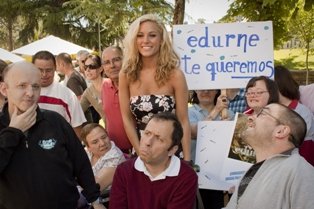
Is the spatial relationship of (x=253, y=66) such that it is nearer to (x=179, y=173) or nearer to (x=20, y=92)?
(x=179, y=173)

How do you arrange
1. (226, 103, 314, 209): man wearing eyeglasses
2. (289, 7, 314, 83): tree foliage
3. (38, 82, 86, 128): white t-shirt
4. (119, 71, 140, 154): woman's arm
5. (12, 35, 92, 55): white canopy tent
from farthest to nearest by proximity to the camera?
(12, 35, 92, 55): white canopy tent → (289, 7, 314, 83): tree foliage → (38, 82, 86, 128): white t-shirt → (119, 71, 140, 154): woman's arm → (226, 103, 314, 209): man wearing eyeglasses

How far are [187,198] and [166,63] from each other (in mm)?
1039

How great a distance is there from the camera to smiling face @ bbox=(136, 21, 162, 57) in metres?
2.96

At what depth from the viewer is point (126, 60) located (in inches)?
122

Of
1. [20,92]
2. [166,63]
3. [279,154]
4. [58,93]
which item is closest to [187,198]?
[279,154]

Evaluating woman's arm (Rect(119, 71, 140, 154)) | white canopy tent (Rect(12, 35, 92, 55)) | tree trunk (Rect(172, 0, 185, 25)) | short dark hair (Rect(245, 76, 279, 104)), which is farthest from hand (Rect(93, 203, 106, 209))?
white canopy tent (Rect(12, 35, 92, 55))

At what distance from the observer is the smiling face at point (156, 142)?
102 inches

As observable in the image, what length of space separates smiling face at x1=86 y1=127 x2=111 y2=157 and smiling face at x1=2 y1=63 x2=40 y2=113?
130 centimetres

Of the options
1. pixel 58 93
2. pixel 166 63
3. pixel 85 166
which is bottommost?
pixel 85 166

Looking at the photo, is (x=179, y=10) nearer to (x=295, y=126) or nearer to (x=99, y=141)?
(x=99, y=141)

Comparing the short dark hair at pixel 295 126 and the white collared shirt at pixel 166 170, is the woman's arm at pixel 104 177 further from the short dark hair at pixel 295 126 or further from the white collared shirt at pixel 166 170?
the short dark hair at pixel 295 126

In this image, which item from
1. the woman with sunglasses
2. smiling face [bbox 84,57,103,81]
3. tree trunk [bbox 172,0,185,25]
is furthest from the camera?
tree trunk [bbox 172,0,185,25]

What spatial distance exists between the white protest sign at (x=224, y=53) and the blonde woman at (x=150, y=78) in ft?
1.30

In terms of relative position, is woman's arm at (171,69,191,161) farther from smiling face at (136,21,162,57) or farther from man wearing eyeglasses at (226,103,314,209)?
man wearing eyeglasses at (226,103,314,209)
